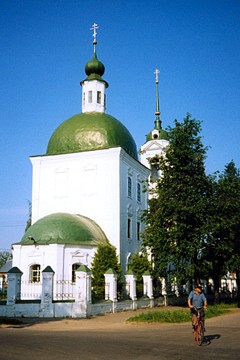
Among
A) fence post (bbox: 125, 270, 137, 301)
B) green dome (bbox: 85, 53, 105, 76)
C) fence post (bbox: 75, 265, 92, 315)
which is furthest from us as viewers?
green dome (bbox: 85, 53, 105, 76)

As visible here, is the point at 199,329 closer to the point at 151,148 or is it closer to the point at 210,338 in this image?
the point at 210,338

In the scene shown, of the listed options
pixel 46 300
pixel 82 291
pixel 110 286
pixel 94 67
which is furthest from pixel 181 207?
pixel 94 67

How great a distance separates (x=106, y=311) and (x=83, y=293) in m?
2.62

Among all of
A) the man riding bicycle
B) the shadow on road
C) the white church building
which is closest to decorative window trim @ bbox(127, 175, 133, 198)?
the white church building

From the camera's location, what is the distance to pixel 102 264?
80.8ft

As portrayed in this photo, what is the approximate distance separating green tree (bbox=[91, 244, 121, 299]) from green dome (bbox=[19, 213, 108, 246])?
685mm

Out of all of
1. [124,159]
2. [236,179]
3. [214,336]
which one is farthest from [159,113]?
[214,336]

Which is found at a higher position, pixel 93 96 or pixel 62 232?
pixel 93 96

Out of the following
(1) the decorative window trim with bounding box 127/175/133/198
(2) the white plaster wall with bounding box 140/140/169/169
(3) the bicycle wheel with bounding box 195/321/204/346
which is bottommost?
(3) the bicycle wheel with bounding box 195/321/204/346

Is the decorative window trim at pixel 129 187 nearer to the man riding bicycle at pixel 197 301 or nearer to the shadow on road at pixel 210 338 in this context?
the shadow on road at pixel 210 338

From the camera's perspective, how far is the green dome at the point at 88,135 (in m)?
29.6

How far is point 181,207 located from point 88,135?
10.9 meters

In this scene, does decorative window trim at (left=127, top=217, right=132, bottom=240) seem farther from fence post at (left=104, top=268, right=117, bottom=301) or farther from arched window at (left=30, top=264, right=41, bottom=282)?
fence post at (left=104, top=268, right=117, bottom=301)

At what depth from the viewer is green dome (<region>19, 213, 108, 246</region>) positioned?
24016mm
